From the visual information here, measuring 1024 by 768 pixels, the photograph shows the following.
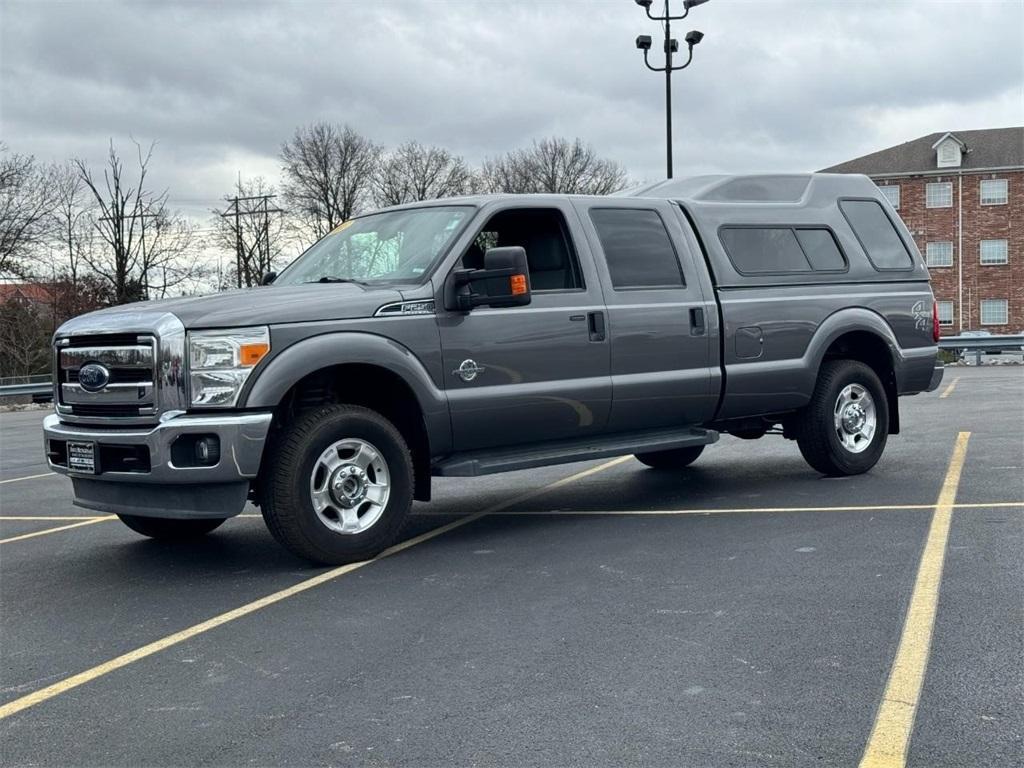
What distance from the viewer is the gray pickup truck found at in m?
5.96

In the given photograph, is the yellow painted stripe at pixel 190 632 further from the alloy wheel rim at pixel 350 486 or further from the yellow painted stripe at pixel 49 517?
the yellow painted stripe at pixel 49 517

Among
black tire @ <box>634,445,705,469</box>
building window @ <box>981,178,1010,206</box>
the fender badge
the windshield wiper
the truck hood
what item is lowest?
black tire @ <box>634,445,705,469</box>

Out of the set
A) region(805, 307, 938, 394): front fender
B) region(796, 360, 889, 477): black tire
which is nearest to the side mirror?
region(805, 307, 938, 394): front fender

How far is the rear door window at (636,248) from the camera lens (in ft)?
25.0

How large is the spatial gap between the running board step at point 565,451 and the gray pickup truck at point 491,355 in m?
0.02

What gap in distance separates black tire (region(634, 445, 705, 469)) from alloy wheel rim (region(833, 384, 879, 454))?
151 cm

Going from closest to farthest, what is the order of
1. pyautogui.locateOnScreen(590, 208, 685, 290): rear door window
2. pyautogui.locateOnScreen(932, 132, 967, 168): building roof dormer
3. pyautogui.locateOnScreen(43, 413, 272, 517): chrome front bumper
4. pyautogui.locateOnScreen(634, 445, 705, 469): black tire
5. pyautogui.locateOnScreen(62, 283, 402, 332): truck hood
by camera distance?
pyautogui.locateOnScreen(43, 413, 272, 517): chrome front bumper
pyautogui.locateOnScreen(62, 283, 402, 332): truck hood
pyautogui.locateOnScreen(590, 208, 685, 290): rear door window
pyautogui.locateOnScreen(634, 445, 705, 469): black tire
pyautogui.locateOnScreen(932, 132, 967, 168): building roof dormer

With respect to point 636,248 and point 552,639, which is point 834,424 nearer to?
point 636,248

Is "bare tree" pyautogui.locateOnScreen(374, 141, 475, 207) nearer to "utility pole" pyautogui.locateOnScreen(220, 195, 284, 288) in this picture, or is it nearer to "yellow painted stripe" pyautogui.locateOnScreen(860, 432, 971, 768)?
"utility pole" pyautogui.locateOnScreen(220, 195, 284, 288)

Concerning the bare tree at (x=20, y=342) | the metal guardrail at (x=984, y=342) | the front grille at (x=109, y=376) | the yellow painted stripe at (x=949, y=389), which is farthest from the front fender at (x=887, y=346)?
the bare tree at (x=20, y=342)

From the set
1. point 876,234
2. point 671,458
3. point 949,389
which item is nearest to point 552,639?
point 671,458

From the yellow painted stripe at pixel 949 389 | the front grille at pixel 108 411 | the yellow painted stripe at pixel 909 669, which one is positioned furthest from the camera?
the yellow painted stripe at pixel 949 389

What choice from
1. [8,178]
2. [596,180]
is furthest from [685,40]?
[596,180]

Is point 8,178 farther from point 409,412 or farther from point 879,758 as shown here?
point 879,758
